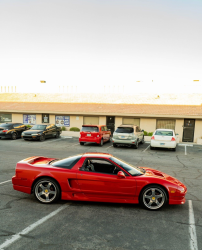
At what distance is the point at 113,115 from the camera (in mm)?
22609

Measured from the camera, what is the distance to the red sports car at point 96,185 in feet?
16.9

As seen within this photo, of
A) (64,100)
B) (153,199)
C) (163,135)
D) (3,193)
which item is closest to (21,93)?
(64,100)

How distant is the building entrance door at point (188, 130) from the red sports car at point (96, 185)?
1743cm

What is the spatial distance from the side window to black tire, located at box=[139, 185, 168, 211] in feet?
2.88

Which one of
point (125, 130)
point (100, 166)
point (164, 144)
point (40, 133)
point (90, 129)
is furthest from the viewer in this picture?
point (40, 133)

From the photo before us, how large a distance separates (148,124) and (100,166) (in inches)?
689

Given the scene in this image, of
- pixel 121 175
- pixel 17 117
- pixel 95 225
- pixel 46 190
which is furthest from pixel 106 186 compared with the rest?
pixel 17 117

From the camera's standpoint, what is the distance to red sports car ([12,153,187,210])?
16.9 feet

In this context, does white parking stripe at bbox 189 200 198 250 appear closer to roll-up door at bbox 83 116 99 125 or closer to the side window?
the side window

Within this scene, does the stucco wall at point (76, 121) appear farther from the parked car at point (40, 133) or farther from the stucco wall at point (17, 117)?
the stucco wall at point (17, 117)

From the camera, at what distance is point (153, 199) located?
520cm

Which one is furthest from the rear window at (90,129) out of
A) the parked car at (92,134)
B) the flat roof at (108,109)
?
the flat roof at (108,109)

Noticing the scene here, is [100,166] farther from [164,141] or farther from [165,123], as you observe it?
[165,123]

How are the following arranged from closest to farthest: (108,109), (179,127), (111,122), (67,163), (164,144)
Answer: (67,163), (164,144), (179,127), (111,122), (108,109)
